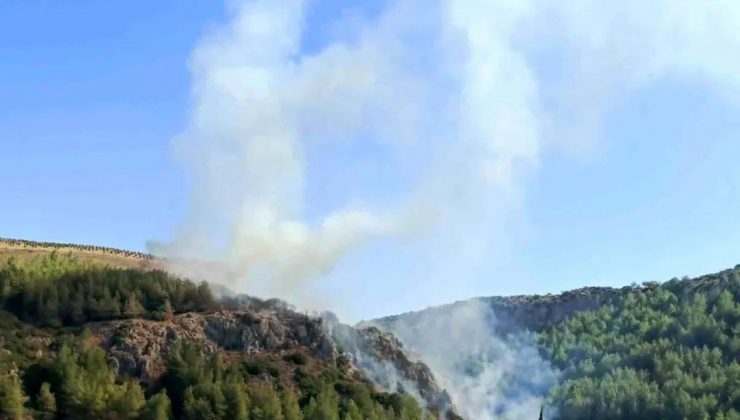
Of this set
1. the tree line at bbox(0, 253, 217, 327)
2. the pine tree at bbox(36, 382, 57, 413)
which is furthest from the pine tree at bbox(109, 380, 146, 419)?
the tree line at bbox(0, 253, 217, 327)

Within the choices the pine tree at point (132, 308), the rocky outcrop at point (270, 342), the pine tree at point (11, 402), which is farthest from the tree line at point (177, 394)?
the pine tree at point (132, 308)

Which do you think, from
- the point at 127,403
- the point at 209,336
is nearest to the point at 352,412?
the point at 209,336

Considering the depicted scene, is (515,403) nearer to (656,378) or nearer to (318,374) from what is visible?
(656,378)

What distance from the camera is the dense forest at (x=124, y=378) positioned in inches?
4232

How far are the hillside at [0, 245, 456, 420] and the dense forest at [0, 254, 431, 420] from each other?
0.15 m

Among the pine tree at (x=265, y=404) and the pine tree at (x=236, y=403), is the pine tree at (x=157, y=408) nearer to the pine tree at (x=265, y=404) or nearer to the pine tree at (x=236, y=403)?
the pine tree at (x=236, y=403)

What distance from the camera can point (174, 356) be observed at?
12119 cm

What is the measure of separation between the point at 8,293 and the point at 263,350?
109 feet

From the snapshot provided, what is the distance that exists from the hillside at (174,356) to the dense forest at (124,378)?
0.50 ft

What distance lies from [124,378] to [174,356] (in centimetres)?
629

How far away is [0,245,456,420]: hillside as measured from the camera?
4316 inches

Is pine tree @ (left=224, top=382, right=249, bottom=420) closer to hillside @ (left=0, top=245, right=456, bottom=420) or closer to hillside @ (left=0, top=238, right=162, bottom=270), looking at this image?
hillside @ (left=0, top=245, right=456, bottom=420)

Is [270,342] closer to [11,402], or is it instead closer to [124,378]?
[124,378]

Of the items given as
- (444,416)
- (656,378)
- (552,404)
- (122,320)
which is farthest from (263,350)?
(656,378)
